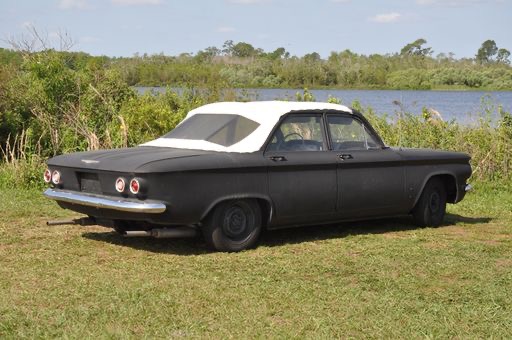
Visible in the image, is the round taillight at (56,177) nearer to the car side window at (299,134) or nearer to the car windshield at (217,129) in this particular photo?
the car windshield at (217,129)

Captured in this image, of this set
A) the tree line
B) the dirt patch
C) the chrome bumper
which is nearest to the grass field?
the dirt patch

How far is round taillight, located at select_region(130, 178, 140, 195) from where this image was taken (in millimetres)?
8219

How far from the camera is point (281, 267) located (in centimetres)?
800

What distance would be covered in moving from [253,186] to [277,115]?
0.89 m

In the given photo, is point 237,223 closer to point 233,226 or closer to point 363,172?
point 233,226

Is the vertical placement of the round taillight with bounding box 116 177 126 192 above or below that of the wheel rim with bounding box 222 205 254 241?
above

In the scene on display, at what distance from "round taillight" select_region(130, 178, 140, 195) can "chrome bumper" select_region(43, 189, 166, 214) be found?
105 mm

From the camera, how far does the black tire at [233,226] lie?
866 centimetres

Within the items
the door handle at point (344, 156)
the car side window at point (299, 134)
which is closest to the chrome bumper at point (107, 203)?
the car side window at point (299, 134)

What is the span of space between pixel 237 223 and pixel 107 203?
1.29 meters

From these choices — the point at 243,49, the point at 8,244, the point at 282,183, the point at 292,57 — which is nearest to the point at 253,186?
the point at 282,183

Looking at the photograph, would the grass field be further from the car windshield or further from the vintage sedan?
the car windshield

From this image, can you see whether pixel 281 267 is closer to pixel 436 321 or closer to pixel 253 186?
pixel 253 186

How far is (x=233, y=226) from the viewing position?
8.83 metres
